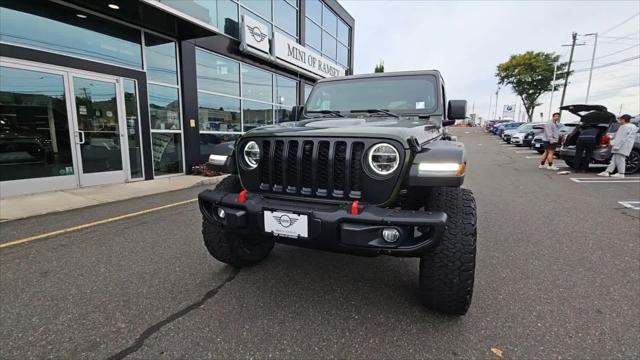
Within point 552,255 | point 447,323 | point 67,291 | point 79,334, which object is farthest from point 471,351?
point 67,291

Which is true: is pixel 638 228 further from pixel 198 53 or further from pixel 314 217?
pixel 198 53

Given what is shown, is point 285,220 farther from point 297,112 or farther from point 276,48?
point 276,48

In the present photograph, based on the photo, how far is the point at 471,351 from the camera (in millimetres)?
1799

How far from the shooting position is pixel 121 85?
6906 mm

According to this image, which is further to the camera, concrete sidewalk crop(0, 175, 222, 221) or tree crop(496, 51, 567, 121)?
tree crop(496, 51, 567, 121)

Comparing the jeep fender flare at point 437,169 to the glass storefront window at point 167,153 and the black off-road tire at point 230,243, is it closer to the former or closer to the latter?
the black off-road tire at point 230,243

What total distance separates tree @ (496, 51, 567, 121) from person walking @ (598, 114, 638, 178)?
34.7 meters

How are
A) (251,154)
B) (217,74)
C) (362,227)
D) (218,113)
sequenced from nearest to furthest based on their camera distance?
(362,227), (251,154), (217,74), (218,113)

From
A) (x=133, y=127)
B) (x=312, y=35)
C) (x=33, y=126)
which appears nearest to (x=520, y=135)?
(x=312, y=35)

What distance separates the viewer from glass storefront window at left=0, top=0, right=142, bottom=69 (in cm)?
538

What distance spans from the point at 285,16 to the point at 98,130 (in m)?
8.62

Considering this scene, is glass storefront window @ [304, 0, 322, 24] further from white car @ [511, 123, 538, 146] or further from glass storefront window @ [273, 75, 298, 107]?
white car @ [511, 123, 538, 146]

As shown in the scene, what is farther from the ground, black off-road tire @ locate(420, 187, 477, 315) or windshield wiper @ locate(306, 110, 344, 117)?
windshield wiper @ locate(306, 110, 344, 117)

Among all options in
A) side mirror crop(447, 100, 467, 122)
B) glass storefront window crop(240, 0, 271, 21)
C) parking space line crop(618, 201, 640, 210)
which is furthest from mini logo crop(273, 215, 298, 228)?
glass storefront window crop(240, 0, 271, 21)
